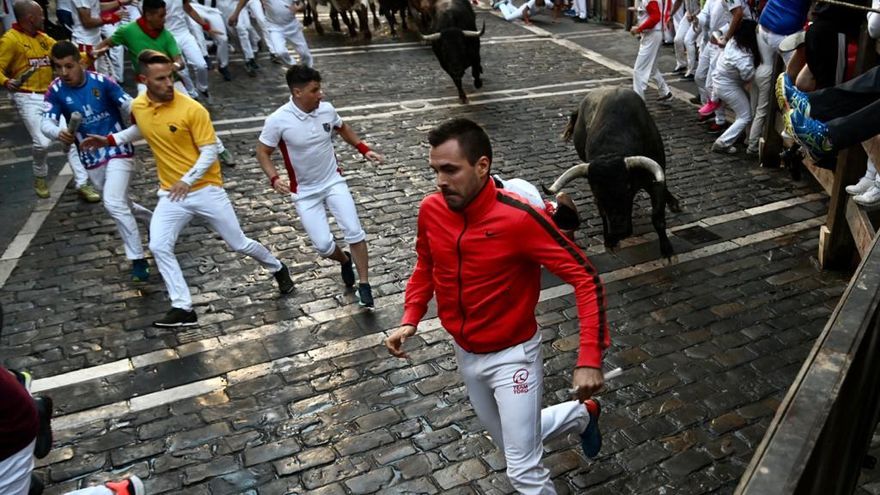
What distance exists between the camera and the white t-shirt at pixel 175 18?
13.0 meters

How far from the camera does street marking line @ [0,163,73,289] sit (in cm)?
808

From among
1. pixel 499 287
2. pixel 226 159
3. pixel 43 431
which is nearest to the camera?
pixel 499 287

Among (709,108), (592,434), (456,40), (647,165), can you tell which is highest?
(456,40)

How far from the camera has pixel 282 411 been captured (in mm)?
5586

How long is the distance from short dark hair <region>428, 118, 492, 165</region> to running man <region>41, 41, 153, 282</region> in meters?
4.69

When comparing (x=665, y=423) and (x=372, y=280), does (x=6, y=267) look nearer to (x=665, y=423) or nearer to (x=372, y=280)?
(x=372, y=280)

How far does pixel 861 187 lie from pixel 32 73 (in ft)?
30.5

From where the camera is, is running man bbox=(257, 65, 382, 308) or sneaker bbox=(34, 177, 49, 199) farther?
sneaker bbox=(34, 177, 49, 199)

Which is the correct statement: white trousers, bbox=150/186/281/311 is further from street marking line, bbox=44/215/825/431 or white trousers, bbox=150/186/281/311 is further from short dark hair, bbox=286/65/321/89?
short dark hair, bbox=286/65/321/89

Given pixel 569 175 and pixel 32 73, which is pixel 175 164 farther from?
pixel 32 73

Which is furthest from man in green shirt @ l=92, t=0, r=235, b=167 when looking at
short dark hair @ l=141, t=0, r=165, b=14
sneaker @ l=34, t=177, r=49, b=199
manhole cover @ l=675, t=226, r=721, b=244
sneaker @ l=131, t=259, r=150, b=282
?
manhole cover @ l=675, t=226, r=721, b=244

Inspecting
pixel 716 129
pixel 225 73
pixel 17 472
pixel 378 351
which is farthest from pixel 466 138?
pixel 225 73

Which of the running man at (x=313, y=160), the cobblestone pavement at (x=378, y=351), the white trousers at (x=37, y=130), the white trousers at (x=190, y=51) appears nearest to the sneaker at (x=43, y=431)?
the cobblestone pavement at (x=378, y=351)

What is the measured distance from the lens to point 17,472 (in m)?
3.58
